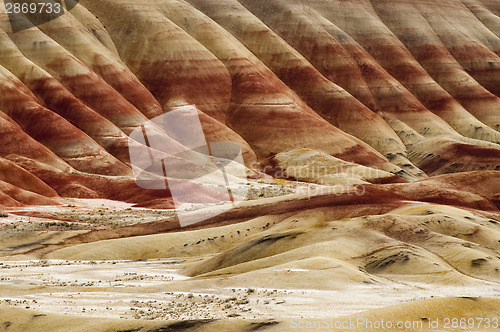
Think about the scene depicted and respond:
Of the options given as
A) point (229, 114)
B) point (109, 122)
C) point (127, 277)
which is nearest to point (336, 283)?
point (127, 277)

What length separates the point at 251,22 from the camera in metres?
131

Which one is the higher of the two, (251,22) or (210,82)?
(251,22)

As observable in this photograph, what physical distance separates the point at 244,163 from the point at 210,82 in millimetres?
21619

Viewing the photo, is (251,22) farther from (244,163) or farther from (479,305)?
(479,305)

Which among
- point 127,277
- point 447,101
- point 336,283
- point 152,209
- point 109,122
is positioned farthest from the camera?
point 447,101

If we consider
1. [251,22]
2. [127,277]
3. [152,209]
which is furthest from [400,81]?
[127,277]

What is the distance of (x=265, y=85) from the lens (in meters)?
116

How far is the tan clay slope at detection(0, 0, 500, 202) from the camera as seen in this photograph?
90.9 meters

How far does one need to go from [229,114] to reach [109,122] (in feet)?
82.6

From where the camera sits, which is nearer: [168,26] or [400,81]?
[168,26]

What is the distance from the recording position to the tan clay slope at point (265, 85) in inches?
3580

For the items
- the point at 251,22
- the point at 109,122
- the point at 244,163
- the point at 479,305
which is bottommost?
the point at 244,163

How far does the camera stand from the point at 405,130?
11888 centimetres

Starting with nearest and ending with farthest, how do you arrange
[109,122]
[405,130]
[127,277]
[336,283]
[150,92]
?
[336,283] → [127,277] → [109,122] → [150,92] → [405,130]
